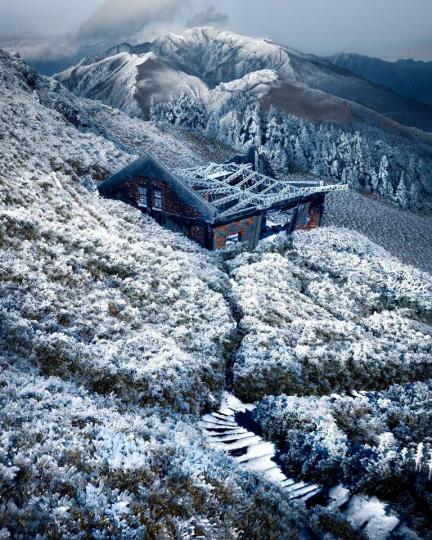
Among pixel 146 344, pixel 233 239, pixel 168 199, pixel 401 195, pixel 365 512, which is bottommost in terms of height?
pixel 401 195

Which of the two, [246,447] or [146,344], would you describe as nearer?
[246,447]

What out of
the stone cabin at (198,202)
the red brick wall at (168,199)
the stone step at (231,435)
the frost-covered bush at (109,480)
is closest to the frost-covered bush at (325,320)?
the stone step at (231,435)

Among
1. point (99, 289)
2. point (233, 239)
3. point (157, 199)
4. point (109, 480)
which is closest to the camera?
point (109, 480)

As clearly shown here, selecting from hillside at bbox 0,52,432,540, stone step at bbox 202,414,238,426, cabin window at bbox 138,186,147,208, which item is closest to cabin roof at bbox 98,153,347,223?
cabin window at bbox 138,186,147,208

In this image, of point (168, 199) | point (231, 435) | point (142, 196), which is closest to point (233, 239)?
point (168, 199)

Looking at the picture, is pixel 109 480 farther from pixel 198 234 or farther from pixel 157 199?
pixel 157 199

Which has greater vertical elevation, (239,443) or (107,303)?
(107,303)

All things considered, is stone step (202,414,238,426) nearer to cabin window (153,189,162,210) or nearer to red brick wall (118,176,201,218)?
red brick wall (118,176,201,218)

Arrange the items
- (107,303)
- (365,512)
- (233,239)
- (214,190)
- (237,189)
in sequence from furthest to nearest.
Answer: (237,189) < (214,190) < (233,239) < (107,303) < (365,512)
